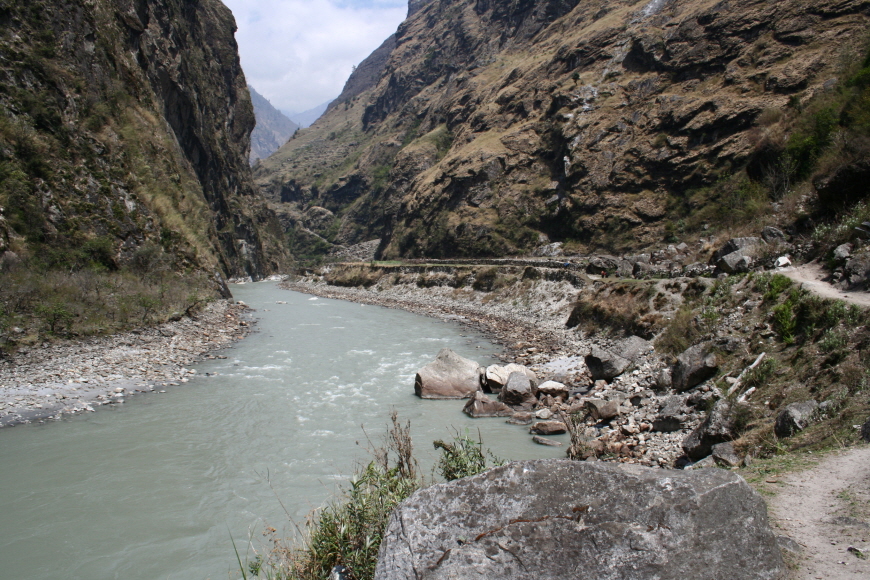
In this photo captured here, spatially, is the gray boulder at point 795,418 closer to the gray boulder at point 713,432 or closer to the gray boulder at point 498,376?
the gray boulder at point 713,432

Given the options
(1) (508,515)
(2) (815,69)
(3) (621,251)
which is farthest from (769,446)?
(2) (815,69)

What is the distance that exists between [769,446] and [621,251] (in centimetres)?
4084

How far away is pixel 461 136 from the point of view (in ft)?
260

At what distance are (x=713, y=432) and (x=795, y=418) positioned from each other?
143 centimetres

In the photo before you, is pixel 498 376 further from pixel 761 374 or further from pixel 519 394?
pixel 761 374

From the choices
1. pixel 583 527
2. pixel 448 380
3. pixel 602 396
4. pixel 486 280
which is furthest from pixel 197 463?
pixel 486 280

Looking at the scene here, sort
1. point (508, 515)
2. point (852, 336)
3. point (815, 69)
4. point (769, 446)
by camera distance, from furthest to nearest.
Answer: point (815, 69)
point (852, 336)
point (769, 446)
point (508, 515)

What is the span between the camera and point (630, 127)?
1966 inches

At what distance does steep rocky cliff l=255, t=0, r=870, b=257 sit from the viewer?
36625 mm

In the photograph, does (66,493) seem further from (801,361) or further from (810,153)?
(810,153)

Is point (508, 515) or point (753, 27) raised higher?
point (753, 27)

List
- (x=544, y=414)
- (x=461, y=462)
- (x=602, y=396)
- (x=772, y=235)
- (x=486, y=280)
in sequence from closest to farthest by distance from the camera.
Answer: (x=461, y=462) < (x=544, y=414) < (x=602, y=396) < (x=772, y=235) < (x=486, y=280)

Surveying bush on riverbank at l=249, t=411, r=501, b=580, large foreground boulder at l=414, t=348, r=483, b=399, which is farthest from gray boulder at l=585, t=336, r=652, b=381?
bush on riverbank at l=249, t=411, r=501, b=580

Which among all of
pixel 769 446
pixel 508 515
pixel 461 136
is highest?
pixel 461 136
